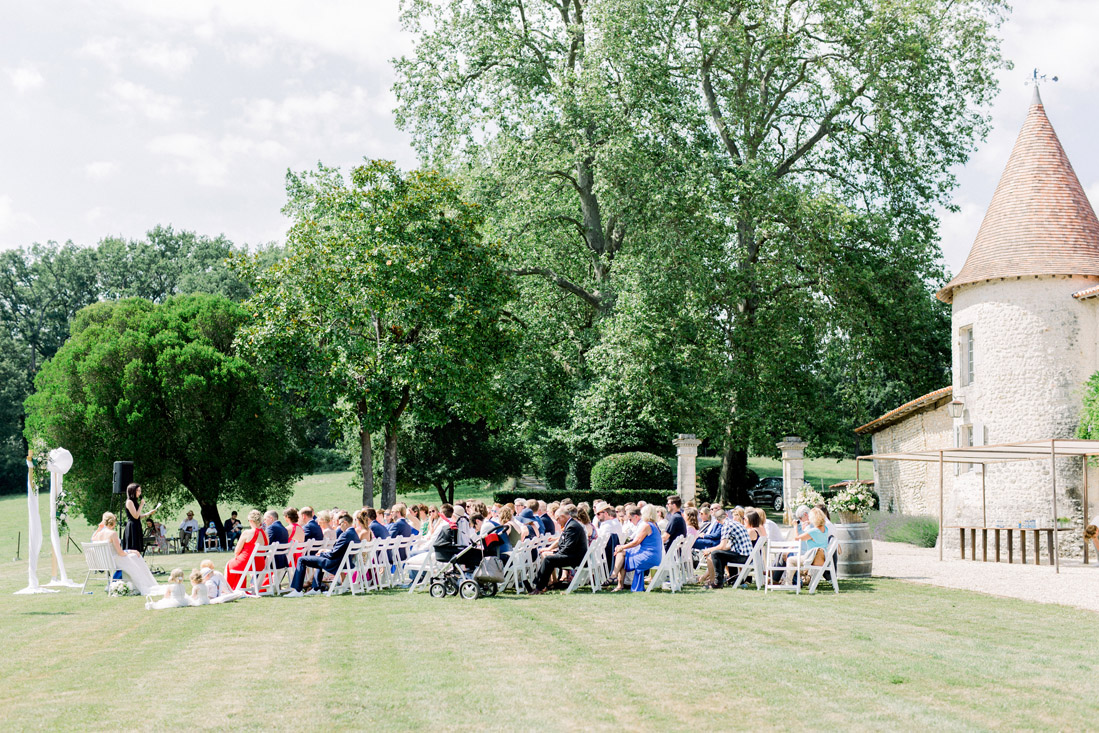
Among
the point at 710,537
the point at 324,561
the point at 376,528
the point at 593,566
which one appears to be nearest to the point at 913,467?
the point at 710,537

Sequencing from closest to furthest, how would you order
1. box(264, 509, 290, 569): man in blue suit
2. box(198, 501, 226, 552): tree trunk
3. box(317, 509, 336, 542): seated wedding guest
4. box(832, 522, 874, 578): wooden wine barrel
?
box(264, 509, 290, 569): man in blue suit → box(317, 509, 336, 542): seated wedding guest → box(832, 522, 874, 578): wooden wine barrel → box(198, 501, 226, 552): tree trunk

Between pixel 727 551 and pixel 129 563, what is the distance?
27.9ft

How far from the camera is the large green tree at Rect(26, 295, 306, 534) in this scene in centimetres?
2802

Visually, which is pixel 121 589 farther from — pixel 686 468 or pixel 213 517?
pixel 686 468

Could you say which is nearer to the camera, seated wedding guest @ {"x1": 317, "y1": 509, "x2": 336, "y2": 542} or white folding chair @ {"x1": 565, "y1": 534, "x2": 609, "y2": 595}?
white folding chair @ {"x1": 565, "y1": 534, "x2": 609, "y2": 595}

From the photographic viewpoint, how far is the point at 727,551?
14.4 m

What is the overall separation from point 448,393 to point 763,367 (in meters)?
10.4

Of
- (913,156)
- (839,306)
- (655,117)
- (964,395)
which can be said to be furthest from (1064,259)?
(655,117)

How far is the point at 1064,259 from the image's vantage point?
76.0 feet

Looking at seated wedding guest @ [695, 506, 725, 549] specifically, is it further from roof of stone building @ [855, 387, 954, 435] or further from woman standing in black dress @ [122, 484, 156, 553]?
roof of stone building @ [855, 387, 954, 435]

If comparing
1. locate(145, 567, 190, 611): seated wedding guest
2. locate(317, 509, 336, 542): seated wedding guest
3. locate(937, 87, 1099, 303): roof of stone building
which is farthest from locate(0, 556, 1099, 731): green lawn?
locate(937, 87, 1099, 303): roof of stone building

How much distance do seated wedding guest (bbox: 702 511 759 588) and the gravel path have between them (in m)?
2.85

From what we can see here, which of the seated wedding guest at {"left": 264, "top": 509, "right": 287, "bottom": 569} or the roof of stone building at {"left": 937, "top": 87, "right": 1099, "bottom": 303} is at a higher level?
the roof of stone building at {"left": 937, "top": 87, "right": 1099, "bottom": 303}

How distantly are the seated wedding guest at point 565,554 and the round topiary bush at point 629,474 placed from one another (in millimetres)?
17294
